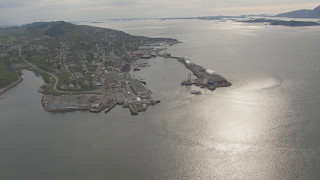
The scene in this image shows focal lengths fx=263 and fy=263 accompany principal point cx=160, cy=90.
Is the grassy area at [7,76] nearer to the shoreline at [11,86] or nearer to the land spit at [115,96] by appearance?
the shoreline at [11,86]

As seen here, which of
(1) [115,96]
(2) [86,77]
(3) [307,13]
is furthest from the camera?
(3) [307,13]

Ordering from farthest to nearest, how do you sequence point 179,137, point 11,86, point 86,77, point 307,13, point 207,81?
point 307,13 < point 86,77 < point 11,86 < point 207,81 < point 179,137

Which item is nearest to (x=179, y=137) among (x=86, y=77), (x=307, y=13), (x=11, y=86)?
(x=86, y=77)

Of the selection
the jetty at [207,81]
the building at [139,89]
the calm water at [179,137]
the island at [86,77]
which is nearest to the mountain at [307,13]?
the island at [86,77]

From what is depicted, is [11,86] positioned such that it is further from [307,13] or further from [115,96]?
[307,13]

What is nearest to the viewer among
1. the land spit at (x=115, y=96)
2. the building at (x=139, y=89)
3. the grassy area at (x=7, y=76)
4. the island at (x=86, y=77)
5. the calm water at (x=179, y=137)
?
the calm water at (x=179, y=137)

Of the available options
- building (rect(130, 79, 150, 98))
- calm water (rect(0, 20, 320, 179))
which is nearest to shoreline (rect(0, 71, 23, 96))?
calm water (rect(0, 20, 320, 179))

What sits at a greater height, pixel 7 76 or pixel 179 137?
pixel 7 76
